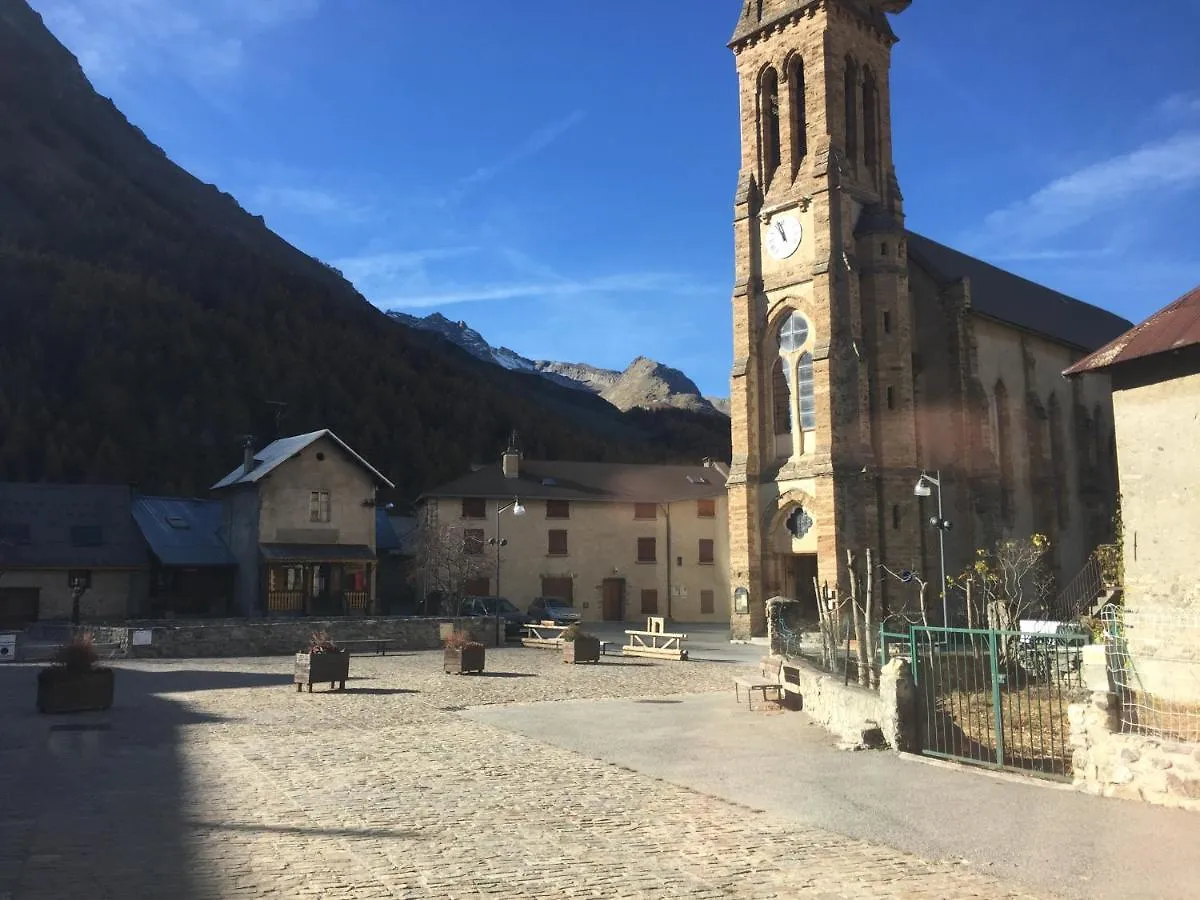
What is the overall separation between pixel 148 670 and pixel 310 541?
17.8 meters

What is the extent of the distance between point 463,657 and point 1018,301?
1326 inches

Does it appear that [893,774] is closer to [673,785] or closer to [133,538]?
[673,785]

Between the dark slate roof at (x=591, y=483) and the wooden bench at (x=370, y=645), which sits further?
the dark slate roof at (x=591, y=483)

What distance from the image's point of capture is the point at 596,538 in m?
48.7

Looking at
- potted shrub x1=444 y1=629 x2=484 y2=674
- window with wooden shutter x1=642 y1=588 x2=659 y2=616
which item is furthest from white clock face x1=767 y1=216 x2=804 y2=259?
potted shrub x1=444 y1=629 x2=484 y2=674

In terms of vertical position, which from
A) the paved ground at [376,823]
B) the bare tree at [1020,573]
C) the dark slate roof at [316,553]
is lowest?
the paved ground at [376,823]

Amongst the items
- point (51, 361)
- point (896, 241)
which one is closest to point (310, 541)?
point (896, 241)

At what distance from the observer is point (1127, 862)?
6977 mm

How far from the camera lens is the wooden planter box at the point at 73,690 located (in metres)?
14.8

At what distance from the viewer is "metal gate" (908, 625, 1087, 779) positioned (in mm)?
11250

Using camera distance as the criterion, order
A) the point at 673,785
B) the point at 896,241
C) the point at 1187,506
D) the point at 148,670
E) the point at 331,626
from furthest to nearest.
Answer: the point at 896,241
the point at 331,626
the point at 148,670
the point at 1187,506
the point at 673,785

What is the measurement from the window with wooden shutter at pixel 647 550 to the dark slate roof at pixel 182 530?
18.8 meters

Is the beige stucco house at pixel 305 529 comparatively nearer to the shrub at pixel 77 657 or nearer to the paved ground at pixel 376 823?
the shrub at pixel 77 657

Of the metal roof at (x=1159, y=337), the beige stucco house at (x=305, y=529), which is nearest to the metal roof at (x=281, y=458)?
the beige stucco house at (x=305, y=529)
